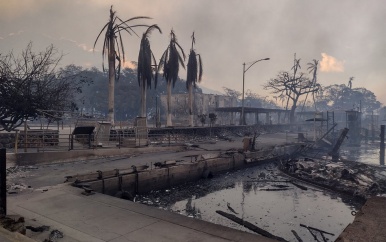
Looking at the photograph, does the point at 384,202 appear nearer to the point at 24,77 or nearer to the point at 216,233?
the point at 216,233

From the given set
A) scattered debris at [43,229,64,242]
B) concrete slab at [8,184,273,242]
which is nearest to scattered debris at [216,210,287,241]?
concrete slab at [8,184,273,242]

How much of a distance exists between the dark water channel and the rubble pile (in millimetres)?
746

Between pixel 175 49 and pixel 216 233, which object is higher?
pixel 175 49

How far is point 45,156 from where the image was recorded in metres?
13.9

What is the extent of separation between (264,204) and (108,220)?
26.0 feet

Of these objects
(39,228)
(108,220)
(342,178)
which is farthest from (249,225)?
(342,178)

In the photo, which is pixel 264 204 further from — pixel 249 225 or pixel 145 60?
pixel 145 60

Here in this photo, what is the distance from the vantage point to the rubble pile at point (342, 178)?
45.3 feet

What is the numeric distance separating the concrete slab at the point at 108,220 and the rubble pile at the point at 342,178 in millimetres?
10706

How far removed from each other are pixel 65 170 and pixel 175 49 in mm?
26349

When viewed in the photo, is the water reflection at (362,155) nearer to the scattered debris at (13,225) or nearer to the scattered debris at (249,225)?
the scattered debris at (249,225)

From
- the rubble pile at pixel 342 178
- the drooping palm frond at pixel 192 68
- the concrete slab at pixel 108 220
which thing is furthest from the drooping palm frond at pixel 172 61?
the concrete slab at pixel 108 220

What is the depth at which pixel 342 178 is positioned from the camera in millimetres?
15992

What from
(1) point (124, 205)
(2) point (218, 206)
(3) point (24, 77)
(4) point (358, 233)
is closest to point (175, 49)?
(3) point (24, 77)
